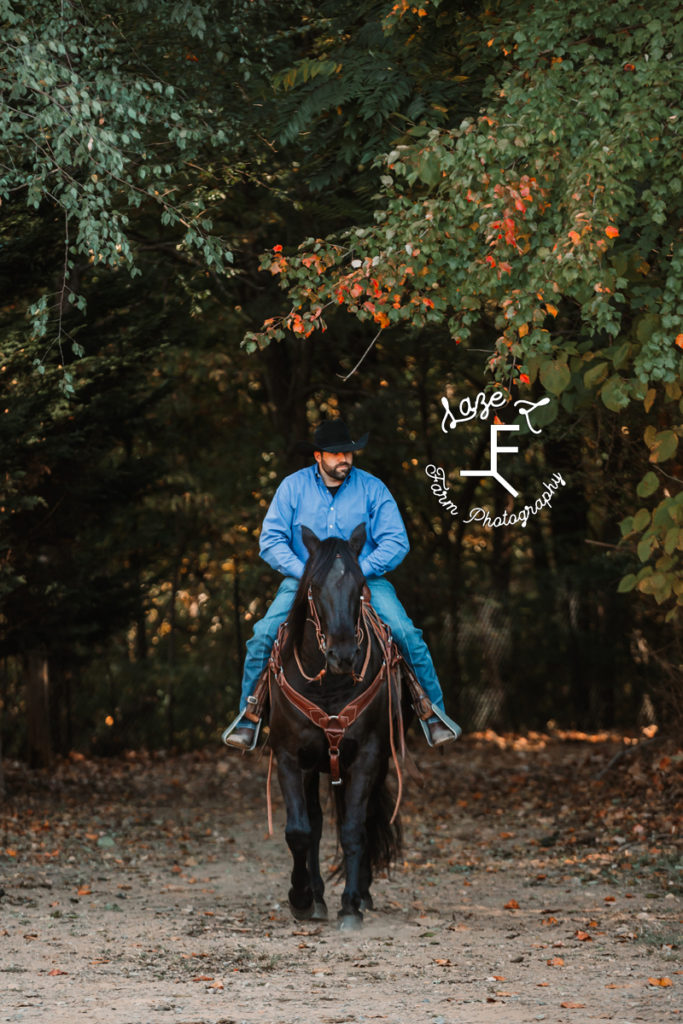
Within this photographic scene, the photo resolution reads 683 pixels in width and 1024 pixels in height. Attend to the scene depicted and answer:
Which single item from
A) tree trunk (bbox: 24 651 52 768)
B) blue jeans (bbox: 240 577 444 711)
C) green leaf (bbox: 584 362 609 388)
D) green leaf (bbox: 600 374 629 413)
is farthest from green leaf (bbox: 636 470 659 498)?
tree trunk (bbox: 24 651 52 768)

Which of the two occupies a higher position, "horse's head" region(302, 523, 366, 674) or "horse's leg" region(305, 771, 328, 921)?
"horse's head" region(302, 523, 366, 674)

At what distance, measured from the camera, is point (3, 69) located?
26.6 feet

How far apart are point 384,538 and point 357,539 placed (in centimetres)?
55

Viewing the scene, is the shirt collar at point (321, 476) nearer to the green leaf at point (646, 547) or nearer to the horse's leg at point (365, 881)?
the green leaf at point (646, 547)

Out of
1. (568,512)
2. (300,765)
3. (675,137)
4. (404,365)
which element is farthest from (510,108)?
(568,512)

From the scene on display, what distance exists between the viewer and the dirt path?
5.86 meters

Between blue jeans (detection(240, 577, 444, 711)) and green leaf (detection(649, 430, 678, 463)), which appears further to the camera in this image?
blue jeans (detection(240, 577, 444, 711))

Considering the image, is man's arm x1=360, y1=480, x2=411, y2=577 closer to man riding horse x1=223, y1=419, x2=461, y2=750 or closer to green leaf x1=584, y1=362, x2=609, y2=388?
man riding horse x1=223, y1=419, x2=461, y2=750

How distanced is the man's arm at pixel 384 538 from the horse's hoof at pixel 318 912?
77.0 inches

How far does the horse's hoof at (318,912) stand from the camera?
7781mm

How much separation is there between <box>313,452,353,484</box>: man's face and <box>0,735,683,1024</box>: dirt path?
2.55 meters

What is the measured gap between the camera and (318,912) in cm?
779

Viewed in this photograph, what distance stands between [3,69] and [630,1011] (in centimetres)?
627

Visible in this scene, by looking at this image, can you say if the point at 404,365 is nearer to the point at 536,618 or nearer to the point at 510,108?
the point at 536,618
